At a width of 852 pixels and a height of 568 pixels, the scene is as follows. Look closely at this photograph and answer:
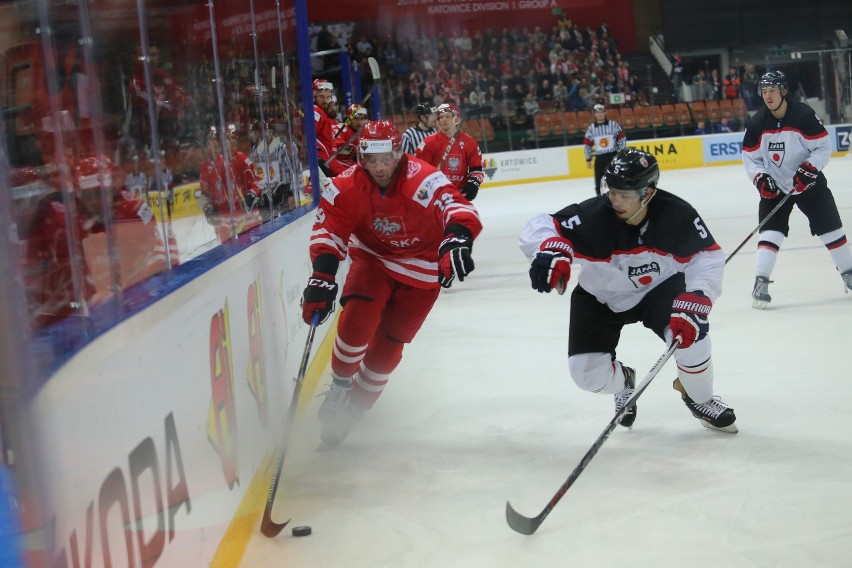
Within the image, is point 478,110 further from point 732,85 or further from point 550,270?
point 732,85

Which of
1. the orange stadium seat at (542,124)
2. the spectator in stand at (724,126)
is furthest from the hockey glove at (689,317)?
the spectator in stand at (724,126)

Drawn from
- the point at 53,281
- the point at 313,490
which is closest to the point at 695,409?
the point at 313,490

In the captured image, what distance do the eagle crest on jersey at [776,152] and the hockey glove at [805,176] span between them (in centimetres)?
22

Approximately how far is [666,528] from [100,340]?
1613 millimetres

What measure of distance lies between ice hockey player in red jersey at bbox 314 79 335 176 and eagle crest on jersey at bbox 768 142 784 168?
2.87 m

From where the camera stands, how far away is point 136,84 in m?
2.26

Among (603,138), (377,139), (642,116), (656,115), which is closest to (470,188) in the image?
(377,139)

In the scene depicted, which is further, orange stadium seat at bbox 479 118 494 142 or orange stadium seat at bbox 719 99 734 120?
orange stadium seat at bbox 719 99 734 120

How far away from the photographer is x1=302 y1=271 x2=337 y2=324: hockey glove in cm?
336

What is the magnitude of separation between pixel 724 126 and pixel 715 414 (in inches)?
533

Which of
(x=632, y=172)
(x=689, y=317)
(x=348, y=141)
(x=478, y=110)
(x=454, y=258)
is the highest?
(x=478, y=110)

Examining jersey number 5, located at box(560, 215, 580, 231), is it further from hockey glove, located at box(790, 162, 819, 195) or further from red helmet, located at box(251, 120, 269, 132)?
hockey glove, located at box(790, 162, 819, 195)

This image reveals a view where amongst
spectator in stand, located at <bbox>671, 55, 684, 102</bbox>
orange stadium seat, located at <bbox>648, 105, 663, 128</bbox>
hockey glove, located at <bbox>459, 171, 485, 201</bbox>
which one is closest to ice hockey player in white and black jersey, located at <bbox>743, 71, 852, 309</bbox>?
hockey glove, located at <bbox>459, 171, 485, 201</bbox>

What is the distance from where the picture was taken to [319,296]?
3361mm
